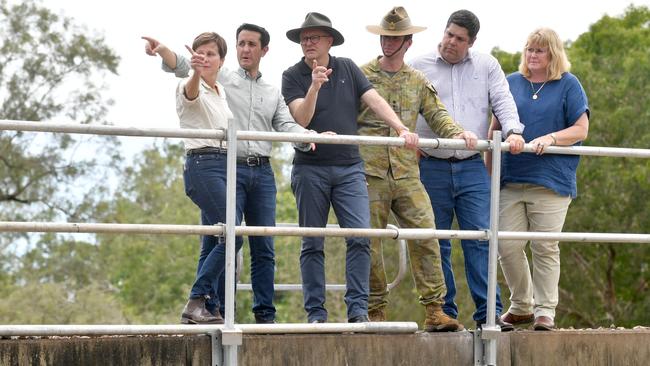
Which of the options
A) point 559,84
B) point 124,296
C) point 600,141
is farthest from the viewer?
point 124,296

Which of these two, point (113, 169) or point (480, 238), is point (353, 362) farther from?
point (113, 169)

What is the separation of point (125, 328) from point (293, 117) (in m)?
1.95

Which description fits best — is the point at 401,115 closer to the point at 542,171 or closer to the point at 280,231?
the point at 542,171

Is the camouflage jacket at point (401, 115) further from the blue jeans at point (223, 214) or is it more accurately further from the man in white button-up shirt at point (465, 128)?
the blue jeans at point (223, 214)

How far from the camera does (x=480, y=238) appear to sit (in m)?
7.88

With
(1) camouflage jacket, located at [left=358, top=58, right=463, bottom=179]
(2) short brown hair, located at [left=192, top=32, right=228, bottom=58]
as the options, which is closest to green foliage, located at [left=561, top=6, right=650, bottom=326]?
(1) camouflage jacket, located at [left=358, top=58, right=463, bottom=179]

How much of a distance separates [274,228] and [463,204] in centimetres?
181

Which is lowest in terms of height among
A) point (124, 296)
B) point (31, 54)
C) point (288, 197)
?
point (124, 296)

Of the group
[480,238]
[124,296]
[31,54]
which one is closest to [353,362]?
[480,238]

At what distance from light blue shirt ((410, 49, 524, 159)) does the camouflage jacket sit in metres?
0.19

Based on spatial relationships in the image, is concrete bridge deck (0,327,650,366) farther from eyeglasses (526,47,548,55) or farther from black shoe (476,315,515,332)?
eyeglasses (526,47,548,55)

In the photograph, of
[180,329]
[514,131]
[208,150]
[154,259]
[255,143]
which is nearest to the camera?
[180,329]

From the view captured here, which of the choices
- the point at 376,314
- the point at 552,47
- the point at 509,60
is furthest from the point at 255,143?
the point at 509,60

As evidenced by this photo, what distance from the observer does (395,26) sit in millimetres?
8617
